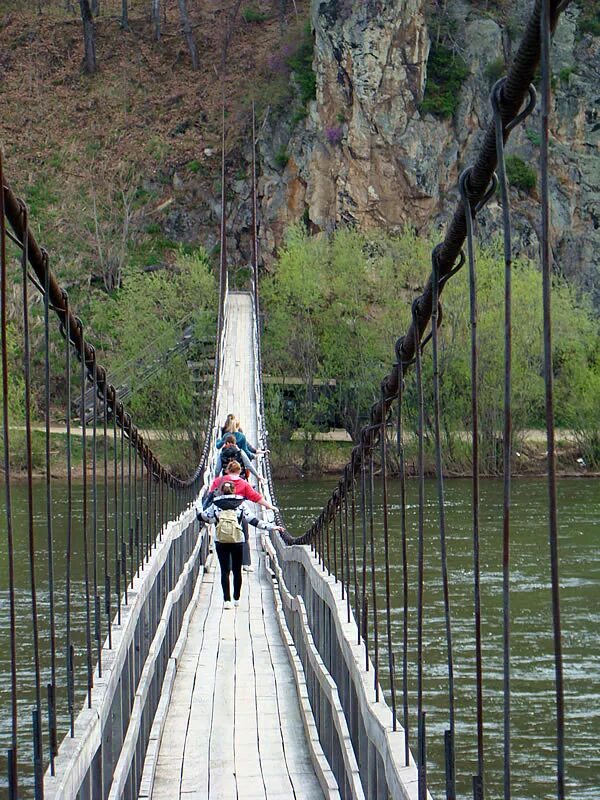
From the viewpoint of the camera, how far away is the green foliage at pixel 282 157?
43906 millimetres

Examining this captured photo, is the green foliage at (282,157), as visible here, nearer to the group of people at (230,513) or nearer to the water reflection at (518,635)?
the water reflection at (518,635)

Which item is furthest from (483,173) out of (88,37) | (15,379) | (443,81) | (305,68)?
(88,37)

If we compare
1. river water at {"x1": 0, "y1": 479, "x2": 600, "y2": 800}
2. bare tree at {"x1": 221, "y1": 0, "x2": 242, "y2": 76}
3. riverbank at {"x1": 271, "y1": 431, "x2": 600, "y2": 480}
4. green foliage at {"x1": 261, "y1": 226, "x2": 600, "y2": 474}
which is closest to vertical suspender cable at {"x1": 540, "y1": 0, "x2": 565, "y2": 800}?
river water at {"x1": 0, "y1": 479, "x2": 600, "y2": 800}

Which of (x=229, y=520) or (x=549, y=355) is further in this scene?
(x=229, y=520)

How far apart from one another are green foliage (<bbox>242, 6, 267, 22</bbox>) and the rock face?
43.9ft

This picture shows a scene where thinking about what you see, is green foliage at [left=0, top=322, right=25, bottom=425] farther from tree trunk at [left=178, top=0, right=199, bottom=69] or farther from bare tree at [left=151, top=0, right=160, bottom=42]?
bare tree at [left=151, top=0, right=160, bottom=42]

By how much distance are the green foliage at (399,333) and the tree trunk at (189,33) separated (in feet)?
58.9

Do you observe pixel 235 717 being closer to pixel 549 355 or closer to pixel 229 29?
pixel 549 355

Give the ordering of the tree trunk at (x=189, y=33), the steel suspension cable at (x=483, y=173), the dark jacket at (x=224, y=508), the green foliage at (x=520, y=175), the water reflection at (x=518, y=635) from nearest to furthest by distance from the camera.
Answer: the steel suspension cable at (x=483, y=173) → the dark jacket at (x=224, y=508) → the water reflection at (x=518, y=635) → the green foliage at (x=520, y=175) → the tree trunk at (x=189, y=33)

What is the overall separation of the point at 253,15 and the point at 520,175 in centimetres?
1896

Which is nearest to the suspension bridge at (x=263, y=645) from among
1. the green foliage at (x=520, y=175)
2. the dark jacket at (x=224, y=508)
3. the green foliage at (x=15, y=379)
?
the dark jacket at (x=224, y=508)

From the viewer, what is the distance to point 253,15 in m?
56.1

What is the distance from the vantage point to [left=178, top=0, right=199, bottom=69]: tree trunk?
5397 centimetres

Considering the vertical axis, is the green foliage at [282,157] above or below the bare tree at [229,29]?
below
